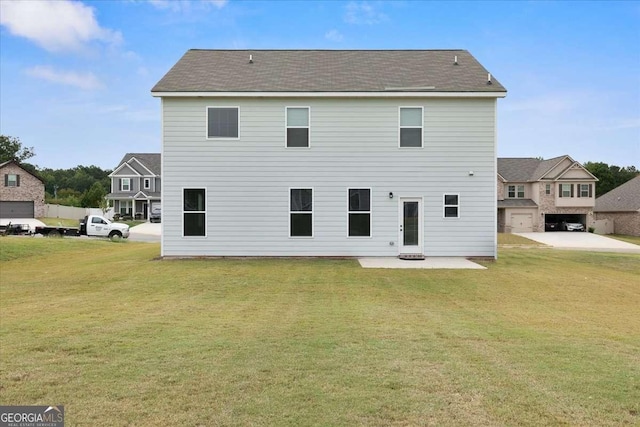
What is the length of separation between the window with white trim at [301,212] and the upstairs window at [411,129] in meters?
3.70

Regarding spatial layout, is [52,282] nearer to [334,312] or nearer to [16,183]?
[334,312]

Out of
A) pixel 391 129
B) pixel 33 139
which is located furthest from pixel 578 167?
pixel 33 139

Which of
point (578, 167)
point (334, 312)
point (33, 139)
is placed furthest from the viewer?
point (33, 139)

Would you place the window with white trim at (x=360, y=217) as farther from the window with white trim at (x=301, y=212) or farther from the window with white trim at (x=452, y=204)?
the window with white trim at (x=452, y=204)

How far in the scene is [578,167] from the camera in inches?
1599

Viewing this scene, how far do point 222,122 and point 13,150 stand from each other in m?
69.5

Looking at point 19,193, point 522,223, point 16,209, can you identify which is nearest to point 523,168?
point 522,223

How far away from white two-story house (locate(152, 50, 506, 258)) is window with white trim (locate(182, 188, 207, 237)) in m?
0.03

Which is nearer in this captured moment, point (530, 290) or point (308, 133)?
point (530, 290)

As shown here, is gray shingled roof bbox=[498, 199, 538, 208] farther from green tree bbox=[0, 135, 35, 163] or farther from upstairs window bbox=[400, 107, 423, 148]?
green tree bbox=[0, 135, 35, 163]

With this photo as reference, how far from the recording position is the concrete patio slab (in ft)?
44.7

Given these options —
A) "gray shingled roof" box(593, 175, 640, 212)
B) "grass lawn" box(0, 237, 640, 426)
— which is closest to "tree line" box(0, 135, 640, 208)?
"gray shingled roof" box(593, 175, 640, 212)

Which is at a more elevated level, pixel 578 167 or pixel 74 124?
pixel 74 124

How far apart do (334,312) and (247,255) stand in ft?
27.4
